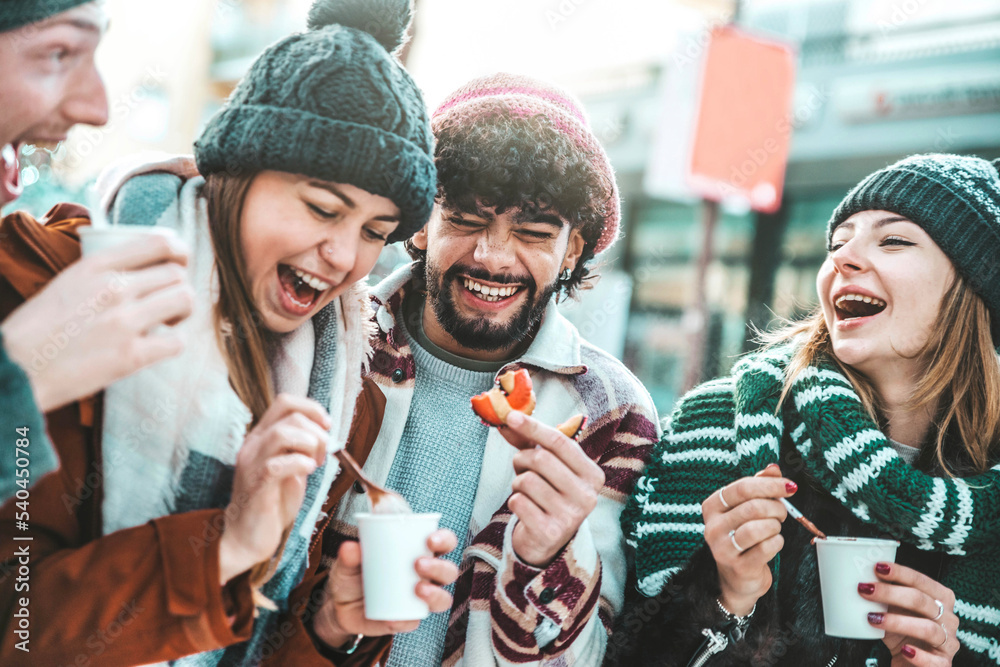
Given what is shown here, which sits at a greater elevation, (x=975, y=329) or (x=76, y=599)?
(x=975, y=329)

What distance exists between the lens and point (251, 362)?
162 centimetres

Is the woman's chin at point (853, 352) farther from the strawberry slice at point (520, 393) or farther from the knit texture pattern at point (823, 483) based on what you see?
the strawberry slice at point (520, 393)

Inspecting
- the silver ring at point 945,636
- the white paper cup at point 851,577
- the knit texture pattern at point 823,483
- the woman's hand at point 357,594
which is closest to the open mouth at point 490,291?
the knit texture pattern at point 823,483

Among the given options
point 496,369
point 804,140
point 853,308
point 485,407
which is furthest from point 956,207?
point 804,140

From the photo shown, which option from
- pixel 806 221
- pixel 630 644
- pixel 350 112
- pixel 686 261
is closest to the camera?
pixel 350 112

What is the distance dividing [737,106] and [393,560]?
261 inches

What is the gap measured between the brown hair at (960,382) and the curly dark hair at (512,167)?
895 mm

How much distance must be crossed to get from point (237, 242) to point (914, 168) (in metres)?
1.89

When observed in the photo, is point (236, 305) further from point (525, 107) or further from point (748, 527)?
point (748, 527)

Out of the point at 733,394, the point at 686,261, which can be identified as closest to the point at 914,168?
the point at 733,394

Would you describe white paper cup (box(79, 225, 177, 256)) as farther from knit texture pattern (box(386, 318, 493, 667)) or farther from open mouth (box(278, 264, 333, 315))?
knit texture pattern (box(386, 318, 493, 667))

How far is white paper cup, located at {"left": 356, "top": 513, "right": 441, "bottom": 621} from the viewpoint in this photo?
1512mm

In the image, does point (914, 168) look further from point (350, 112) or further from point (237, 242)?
point (237, 242)

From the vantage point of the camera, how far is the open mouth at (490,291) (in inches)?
87.4
